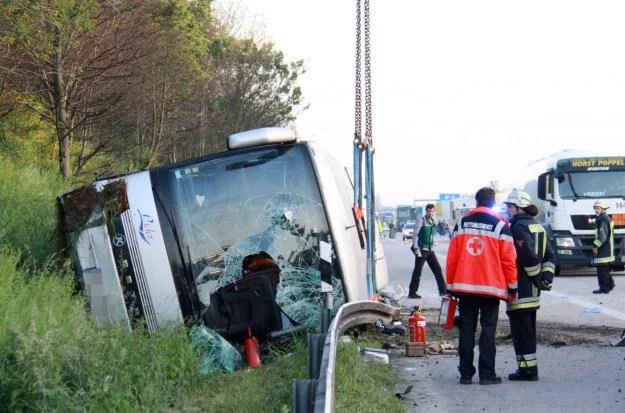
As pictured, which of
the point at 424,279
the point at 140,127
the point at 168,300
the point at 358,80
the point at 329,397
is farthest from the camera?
the point at 140,127

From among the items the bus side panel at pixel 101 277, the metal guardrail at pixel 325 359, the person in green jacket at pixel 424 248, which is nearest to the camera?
the metal guardrail at pixel 325 359

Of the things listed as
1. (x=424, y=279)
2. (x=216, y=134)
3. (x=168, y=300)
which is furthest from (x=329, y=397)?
(x=216, y=134)

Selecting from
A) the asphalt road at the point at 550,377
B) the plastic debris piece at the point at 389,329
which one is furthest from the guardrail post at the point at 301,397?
the plastic debris piece at the point at 389,329

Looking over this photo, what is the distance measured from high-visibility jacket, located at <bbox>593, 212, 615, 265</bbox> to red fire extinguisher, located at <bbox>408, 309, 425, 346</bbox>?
8380 mm

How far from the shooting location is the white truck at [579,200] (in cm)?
2628

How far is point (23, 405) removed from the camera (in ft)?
25.0

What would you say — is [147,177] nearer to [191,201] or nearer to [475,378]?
[191,201]

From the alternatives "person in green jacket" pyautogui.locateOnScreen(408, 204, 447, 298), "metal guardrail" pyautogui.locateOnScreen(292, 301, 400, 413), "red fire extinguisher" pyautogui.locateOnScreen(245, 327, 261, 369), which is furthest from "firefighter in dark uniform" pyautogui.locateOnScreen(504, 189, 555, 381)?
"person in green jacket" pyautogui.locateOnScreen(408, 204, 447, 298)

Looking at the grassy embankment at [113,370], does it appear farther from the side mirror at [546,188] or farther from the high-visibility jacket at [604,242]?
the side mirror at [546,188]

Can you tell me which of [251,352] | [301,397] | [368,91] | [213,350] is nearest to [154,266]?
[213,350]

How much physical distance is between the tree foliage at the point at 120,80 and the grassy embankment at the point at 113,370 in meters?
5.47

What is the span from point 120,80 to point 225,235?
1370 centimetres

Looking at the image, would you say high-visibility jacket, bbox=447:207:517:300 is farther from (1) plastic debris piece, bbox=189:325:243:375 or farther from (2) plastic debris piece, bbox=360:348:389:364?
(1) plastic debris piece, bbox=189:325:243:375

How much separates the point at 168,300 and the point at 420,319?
283cm
